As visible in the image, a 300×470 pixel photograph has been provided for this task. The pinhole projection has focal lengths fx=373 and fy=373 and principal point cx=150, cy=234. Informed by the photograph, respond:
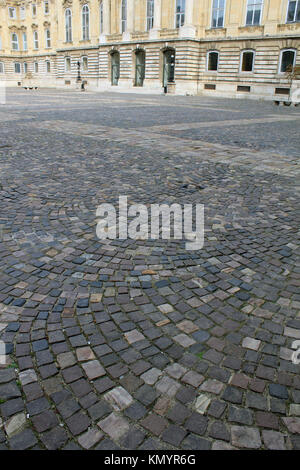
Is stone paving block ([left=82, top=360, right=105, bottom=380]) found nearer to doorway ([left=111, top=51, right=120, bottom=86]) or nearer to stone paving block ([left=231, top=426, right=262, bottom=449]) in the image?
stone paving block ([left=231, top=426, right=262, bottom=449])

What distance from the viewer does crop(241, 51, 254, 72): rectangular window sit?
33.0 metres

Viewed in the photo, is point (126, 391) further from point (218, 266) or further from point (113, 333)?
point (218, 266)

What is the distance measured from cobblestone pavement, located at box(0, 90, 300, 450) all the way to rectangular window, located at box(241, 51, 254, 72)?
103 feet

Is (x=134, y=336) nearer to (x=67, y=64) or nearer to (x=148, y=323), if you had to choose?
(x=148, y=323)

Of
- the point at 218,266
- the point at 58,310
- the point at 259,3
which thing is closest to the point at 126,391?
the point at 58,310


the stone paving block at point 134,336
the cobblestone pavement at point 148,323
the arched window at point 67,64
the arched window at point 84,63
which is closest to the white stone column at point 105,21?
the arched window at point 84,63

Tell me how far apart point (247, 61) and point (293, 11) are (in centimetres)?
502

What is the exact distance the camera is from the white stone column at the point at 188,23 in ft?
115

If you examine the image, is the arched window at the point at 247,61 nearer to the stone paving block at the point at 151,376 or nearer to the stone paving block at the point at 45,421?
the stone paving block at the point at 151,376

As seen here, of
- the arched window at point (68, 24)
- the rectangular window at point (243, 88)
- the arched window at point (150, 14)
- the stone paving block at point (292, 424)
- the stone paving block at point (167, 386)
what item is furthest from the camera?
the arched window at point (68, 24)

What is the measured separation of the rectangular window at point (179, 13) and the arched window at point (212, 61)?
5402mm

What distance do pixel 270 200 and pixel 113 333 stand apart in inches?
149

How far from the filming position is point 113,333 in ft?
8.68

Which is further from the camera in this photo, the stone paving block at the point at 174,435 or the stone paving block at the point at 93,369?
the stone paving block at the point at 93,369
